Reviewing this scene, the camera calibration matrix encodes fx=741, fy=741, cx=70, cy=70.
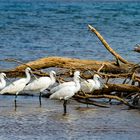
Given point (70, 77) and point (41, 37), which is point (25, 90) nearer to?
point (70, 77)

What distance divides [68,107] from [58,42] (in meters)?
18.3

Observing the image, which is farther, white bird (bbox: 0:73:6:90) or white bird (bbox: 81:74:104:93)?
white bird (bbox: 0:73:6:90)

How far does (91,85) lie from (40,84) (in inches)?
47.2

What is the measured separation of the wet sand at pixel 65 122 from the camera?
532 inches

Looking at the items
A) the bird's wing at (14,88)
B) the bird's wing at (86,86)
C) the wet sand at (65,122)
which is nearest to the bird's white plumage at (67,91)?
the wet sand at (65,122)

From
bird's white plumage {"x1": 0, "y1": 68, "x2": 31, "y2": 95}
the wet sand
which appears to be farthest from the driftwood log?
bird's white plumage {"x1": 0, "y1": 68, "x2": 31, "y2": 95}

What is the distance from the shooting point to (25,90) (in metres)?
17.9

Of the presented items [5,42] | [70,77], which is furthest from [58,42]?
[70,77]

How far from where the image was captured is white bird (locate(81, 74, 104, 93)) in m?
17.4

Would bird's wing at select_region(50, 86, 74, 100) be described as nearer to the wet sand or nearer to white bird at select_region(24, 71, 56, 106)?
the wet sand

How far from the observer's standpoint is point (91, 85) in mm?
17406

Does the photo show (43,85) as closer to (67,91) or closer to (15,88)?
(15,88)

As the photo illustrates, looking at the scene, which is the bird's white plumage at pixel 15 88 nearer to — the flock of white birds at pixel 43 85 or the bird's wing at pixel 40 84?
the flock of white birds at pixel 43 85

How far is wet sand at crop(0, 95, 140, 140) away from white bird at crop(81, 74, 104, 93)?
0.39 meters
